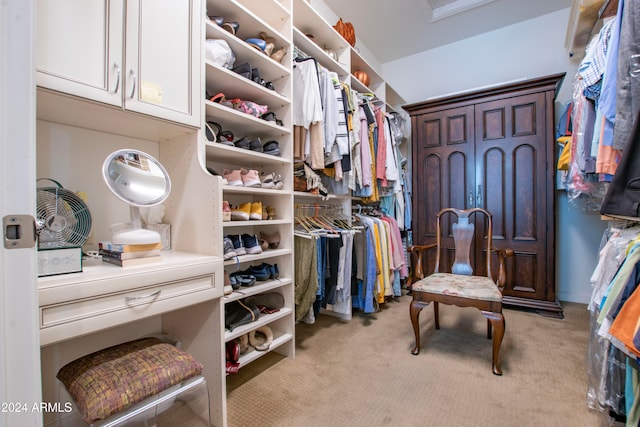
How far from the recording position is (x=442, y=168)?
2.93 meters

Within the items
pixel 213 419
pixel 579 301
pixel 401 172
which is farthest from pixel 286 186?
pixel 579 301

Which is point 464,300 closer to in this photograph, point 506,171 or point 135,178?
point 506,171

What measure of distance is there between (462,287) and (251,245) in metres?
1.34

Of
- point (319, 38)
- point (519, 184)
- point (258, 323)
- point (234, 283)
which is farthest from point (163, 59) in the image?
point (519, 184)

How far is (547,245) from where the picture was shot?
8.14 feet

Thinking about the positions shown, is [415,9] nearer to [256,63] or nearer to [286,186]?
[256,63]

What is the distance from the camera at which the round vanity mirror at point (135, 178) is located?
1.00 meters

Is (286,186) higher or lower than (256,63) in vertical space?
lower

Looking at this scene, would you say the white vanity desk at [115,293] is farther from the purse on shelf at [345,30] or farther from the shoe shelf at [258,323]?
the purse on shelf at [345,30]

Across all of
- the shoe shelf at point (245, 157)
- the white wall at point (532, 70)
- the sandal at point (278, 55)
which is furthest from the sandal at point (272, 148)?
the white wall at point (532, 70)

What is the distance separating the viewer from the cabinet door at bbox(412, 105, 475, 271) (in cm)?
281

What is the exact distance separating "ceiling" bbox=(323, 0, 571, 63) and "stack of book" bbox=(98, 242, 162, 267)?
9.11ft

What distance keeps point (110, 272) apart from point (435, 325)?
2217mm

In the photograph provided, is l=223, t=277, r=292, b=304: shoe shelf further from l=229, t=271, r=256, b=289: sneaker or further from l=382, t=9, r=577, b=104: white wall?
l=382, t=9, r=577, b=104: white wall
